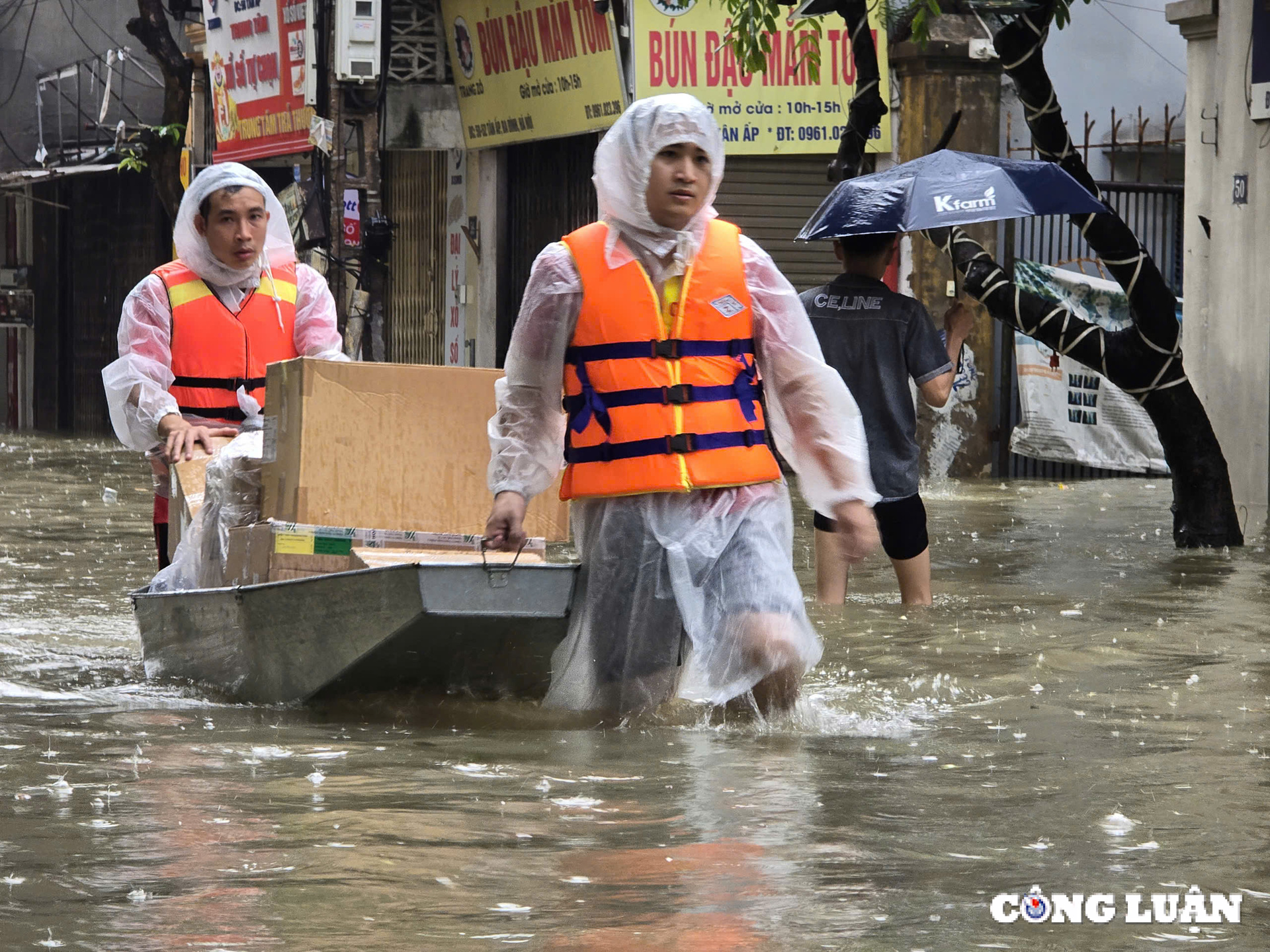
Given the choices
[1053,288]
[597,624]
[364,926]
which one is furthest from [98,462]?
[364,926]

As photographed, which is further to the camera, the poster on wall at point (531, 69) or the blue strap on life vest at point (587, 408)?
the poster on wall at point (531, 69)

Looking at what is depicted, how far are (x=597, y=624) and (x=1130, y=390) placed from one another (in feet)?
21.0

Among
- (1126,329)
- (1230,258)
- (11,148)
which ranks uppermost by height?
(11,148)

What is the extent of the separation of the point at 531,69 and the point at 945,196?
36.5ft

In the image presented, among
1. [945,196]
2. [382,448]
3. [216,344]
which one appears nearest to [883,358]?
[945,196]

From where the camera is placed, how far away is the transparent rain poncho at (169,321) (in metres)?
6.40

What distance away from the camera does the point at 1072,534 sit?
12.0 metres

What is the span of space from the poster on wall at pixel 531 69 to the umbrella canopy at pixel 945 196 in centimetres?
884

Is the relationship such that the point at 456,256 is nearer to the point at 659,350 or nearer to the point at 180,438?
the point at 180,438

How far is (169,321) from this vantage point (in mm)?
6551

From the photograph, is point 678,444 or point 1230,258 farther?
point 1230,258

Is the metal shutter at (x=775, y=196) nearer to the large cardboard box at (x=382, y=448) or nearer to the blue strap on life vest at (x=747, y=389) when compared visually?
the large cardboard box at (x=382, y=448)

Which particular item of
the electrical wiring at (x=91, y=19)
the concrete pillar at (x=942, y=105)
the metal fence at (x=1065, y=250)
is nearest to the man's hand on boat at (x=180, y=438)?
the concrete pillar at (x=942, y=105)

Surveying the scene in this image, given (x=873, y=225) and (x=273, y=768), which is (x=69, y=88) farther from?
(x=273, y=768)
